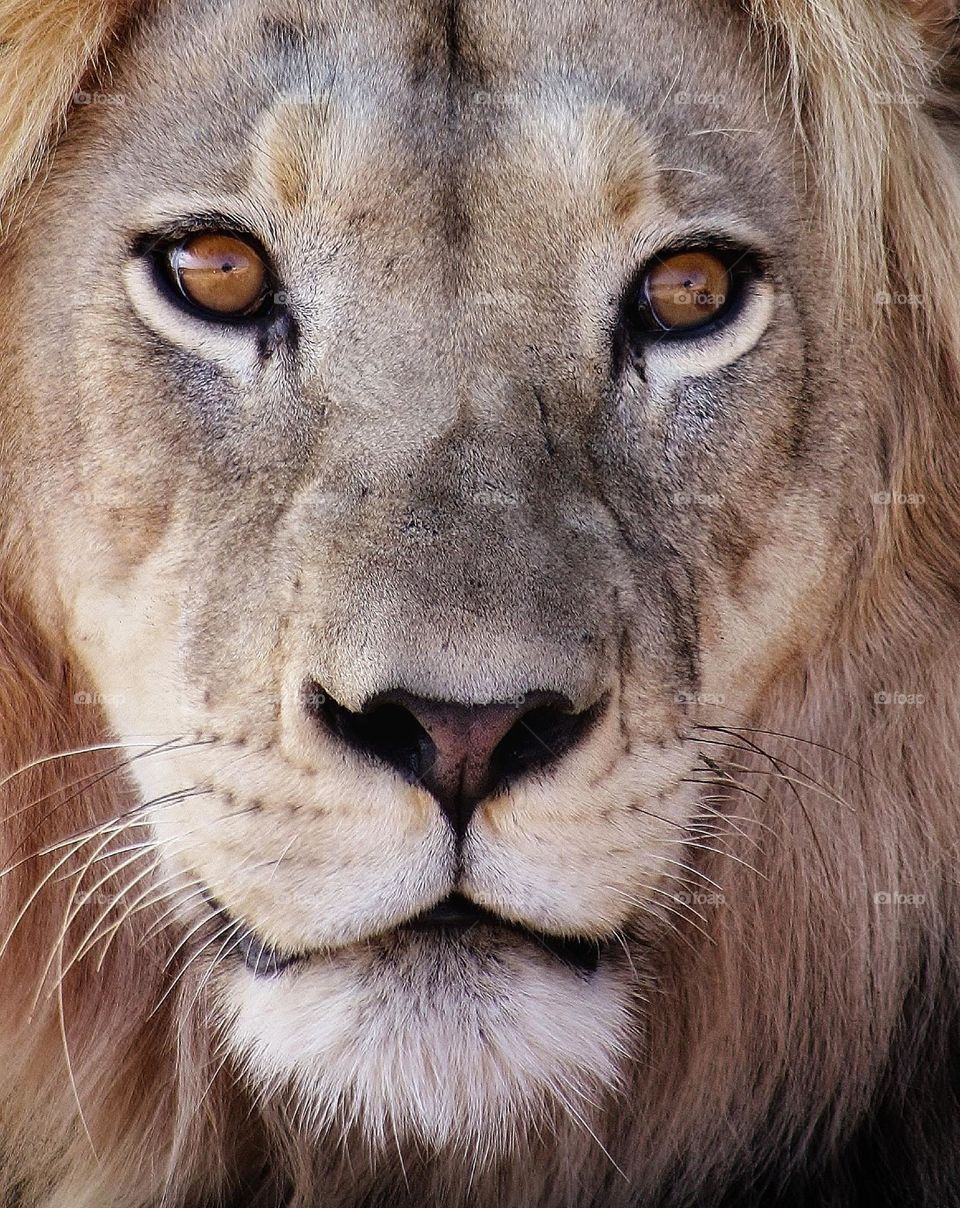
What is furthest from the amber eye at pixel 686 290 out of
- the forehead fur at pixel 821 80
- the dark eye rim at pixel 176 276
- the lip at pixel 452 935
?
the lip at pixel 452 935

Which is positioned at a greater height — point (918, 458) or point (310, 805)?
point (918, 458)

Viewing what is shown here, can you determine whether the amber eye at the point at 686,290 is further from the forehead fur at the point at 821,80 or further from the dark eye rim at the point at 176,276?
the dark eye rim at the point at 176,276

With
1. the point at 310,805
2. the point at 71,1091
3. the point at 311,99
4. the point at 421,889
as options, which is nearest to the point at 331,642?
the point at 310,805

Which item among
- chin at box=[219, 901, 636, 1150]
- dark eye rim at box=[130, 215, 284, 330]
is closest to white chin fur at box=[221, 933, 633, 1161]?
chin at box=[219, 901, 636, 1150]

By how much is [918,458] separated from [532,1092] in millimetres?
1031

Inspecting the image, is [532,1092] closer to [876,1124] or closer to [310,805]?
[310,805]

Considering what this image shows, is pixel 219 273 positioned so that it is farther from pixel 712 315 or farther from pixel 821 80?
pixel 821 80

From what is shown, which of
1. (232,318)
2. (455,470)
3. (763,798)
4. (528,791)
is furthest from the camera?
(763,798)

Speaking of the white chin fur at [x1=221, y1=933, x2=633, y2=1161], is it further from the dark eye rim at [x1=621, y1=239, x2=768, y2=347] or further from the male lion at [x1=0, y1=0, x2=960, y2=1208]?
the dark eye rim at [x1=621, y1=239, x2=768, y2=347]

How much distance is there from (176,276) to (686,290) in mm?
684

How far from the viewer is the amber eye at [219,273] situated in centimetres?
199

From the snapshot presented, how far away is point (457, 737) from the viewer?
1593 millimetres

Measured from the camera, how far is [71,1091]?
219cm

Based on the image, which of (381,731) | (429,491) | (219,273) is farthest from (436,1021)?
(219,273)
